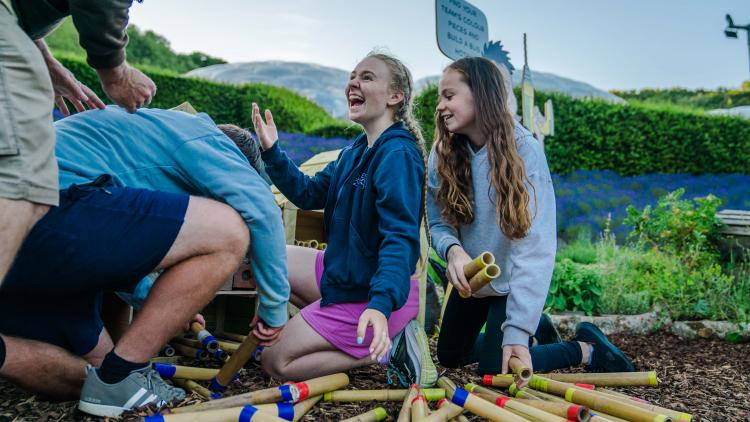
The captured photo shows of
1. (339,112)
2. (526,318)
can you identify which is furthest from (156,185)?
(339,112)

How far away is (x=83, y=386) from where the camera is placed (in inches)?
79.5

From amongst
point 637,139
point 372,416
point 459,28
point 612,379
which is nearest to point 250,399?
point 372,416

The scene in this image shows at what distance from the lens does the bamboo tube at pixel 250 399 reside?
2061 mm

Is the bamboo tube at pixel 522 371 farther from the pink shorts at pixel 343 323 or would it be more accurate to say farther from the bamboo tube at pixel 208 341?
the bamboo tube at pixel 208 341

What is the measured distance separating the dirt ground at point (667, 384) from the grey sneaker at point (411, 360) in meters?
0.11

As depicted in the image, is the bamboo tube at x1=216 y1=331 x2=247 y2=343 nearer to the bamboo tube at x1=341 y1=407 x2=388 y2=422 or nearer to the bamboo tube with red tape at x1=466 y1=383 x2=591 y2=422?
the bamboo tube at x1=341 y1=407 x2=388 y2=422

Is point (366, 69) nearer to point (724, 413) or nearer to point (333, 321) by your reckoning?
point (333, 321)

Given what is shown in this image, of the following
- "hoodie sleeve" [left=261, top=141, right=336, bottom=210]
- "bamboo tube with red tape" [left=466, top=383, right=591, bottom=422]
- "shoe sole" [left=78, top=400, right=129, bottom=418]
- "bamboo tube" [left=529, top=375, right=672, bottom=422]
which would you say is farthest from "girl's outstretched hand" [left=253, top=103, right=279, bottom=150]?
"bamboo tube" [left=529, top=375, right=672, bottom=422]

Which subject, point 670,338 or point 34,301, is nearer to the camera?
point 34,301

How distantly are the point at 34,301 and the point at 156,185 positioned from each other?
1.71 ft

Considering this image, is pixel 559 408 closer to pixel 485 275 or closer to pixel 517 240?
pixel 485 275

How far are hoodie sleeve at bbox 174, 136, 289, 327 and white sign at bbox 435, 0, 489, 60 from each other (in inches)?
80.7

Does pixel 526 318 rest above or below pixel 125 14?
below

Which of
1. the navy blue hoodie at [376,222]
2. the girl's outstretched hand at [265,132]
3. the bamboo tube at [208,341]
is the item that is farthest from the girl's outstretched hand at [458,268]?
the bamboo tube at [208,341]
